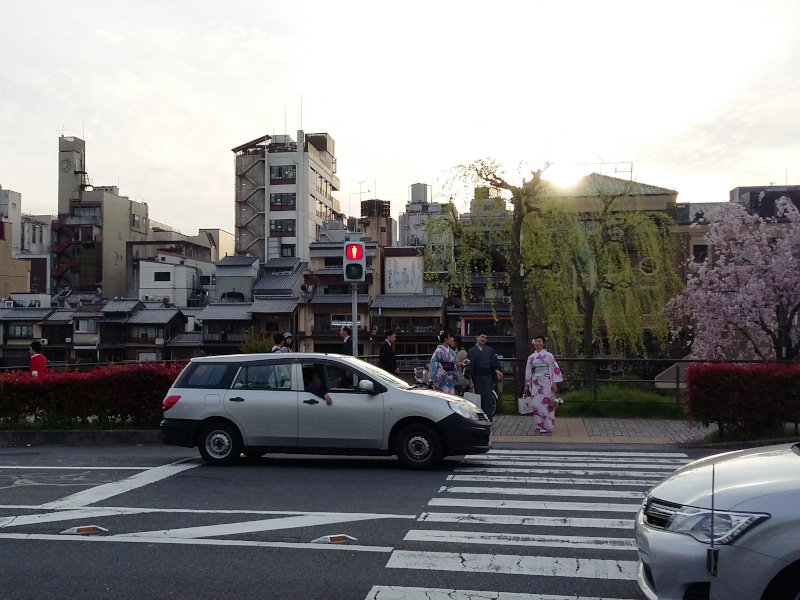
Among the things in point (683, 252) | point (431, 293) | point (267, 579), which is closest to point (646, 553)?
point (267, 579)

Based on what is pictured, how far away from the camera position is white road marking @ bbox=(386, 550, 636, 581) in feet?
20.7

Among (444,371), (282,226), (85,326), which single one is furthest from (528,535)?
(282,226)

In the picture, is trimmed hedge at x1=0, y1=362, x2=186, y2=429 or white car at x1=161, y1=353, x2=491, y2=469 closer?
white car at x1=161, y1=353, x2=491, y2=469

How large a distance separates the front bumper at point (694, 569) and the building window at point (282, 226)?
7532 cm

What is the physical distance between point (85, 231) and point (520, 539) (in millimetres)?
78772

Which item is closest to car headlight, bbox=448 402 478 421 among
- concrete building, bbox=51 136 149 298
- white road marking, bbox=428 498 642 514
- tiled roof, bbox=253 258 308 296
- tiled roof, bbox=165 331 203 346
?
white road marking, bbox=428 498 642 514

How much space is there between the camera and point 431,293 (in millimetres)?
62375

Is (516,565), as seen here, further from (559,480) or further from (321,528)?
(559,480)

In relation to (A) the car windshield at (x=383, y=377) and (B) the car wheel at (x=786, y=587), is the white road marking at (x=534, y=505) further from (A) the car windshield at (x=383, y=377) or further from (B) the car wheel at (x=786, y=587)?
(B) the car wheel at (x=786, y=587)

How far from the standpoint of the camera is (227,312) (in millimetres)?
63219

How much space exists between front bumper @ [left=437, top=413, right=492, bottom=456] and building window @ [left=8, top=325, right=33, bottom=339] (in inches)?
2437

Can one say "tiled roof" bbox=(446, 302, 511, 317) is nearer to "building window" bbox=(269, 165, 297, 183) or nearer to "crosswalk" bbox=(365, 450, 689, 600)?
"building window" bbox=(269, 165, 297, 183)

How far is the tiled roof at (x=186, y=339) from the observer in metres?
63.5

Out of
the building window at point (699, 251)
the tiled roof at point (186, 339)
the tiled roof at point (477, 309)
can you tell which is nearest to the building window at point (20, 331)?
the tiled roof at point (186, 339)
